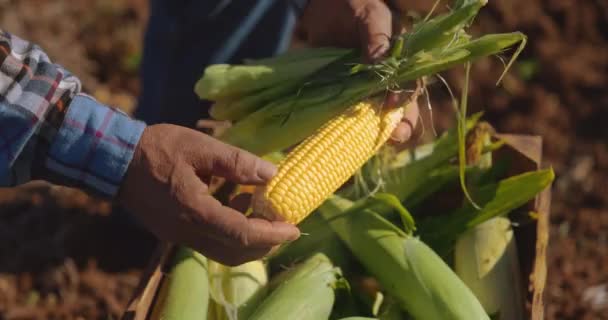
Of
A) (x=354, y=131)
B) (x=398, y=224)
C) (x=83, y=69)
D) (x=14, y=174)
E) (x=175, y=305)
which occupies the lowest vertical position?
(x=398, y=224)

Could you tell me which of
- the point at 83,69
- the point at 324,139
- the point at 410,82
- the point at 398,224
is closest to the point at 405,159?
the point at 398,224

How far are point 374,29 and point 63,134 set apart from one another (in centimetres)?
109

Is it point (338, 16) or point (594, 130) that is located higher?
point (338, 16)

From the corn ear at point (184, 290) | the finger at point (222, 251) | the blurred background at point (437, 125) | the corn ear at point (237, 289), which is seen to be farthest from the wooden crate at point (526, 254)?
the blurred background at point (437, 125)

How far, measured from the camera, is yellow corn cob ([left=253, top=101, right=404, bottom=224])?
2.11m

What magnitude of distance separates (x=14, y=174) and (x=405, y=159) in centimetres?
149

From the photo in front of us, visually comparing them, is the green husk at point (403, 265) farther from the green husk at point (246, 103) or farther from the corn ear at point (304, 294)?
the green husk at point (246, 103)

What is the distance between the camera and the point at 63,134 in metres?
2.01

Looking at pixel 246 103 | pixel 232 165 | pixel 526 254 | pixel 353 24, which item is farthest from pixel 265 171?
pixel 526 254

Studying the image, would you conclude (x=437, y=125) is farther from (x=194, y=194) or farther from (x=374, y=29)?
(x=194, y=194)

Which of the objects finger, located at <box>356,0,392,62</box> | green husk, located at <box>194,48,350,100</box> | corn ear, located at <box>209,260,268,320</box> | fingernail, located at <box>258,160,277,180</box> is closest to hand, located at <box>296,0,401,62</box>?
finger, located at <box>356,0,392,62</box>

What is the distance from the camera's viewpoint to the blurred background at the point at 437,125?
3.49m

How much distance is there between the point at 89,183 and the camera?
2.06 meters

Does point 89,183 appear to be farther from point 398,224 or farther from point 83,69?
point 83,69
